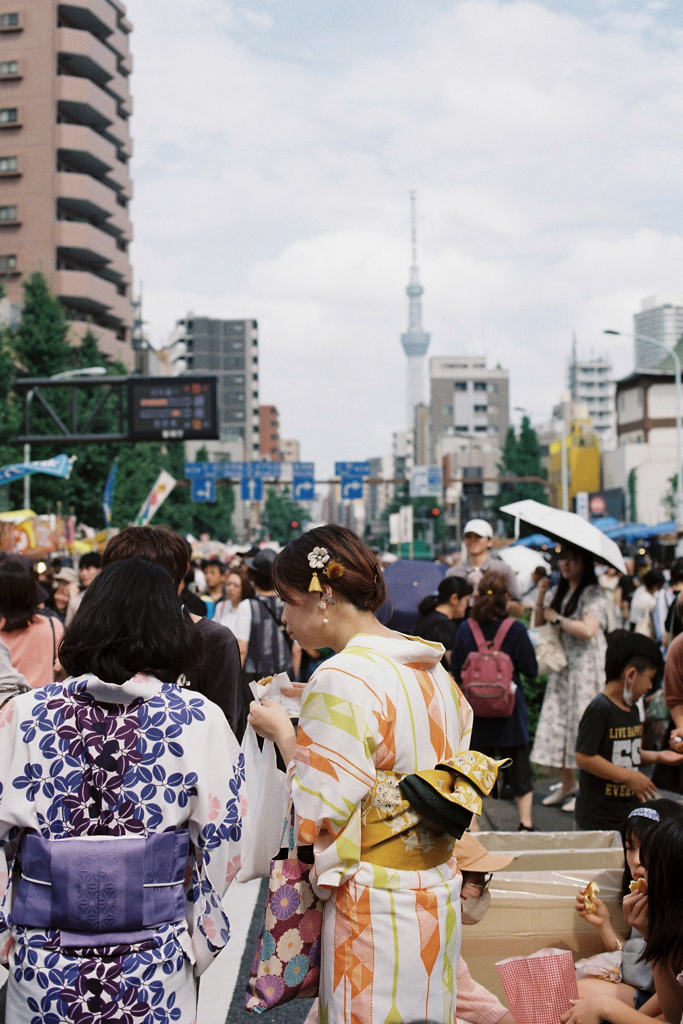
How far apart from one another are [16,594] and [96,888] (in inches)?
120

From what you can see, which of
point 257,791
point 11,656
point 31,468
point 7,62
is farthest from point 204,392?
point 7,62

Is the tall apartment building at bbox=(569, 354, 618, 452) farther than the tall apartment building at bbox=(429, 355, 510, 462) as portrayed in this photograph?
Yes

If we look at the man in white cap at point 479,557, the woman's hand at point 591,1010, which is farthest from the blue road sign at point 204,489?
the woman's hand at point 591,1010

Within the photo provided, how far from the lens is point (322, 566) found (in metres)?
2.58

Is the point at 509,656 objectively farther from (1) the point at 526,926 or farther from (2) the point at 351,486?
(2) the point at 351,486

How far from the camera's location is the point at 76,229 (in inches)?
2304

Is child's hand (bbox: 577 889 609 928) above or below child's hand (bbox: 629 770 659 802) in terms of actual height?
below

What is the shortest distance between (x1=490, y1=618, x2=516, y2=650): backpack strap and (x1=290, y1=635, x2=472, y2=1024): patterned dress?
424 cm

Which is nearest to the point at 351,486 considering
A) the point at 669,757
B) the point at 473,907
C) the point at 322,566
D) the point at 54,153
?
the point at 54,153

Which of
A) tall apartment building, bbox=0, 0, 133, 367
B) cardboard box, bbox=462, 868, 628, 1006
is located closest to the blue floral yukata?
cardboard box, bbox=462, 868, 628, 1006

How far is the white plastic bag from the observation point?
8.85 ft

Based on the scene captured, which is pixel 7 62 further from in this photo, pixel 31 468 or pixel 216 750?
pixel 216 750

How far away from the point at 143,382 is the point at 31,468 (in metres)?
3.46

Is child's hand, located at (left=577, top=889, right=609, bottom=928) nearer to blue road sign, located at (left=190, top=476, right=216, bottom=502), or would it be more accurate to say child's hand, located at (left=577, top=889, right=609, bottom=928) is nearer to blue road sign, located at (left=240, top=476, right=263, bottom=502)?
blue road sign, located at (left=190, top=476, right=216, bottom=502)
